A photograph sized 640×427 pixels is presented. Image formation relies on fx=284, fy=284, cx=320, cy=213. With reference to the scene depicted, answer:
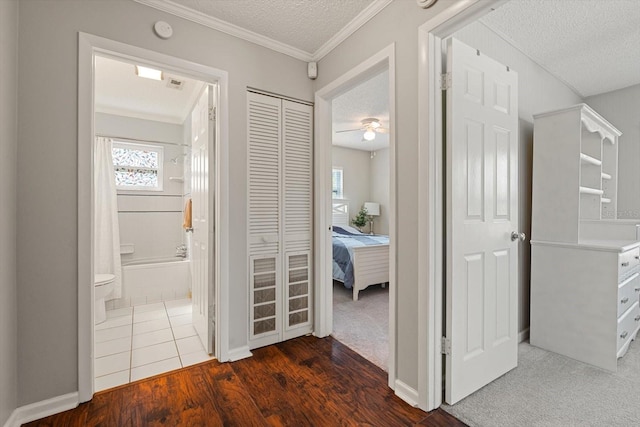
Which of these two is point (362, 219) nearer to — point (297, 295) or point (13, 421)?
point (297, 295)

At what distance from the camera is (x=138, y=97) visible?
349 centimetres

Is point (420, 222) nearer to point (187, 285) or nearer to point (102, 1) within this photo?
point (102, 1)

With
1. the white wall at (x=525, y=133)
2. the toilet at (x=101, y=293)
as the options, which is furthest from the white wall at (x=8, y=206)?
the white wall at (x=525, y=133)

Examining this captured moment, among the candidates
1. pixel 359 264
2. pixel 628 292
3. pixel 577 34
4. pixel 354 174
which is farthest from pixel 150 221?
pixel 628 292

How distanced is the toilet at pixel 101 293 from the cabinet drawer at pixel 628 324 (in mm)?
4442

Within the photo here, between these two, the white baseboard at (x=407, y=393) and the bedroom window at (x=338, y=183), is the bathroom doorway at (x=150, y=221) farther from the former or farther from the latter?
the bedroom window at (x=338, y=183)

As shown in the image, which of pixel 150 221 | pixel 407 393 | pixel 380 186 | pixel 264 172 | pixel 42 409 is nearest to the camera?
pixel 42 409

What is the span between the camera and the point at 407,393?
169 cm

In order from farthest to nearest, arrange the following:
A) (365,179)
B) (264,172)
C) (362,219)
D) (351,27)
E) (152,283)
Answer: (365,179) → (362,219) → (152,283) → (264,172) → (351,27)

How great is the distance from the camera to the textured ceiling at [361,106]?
333 cm

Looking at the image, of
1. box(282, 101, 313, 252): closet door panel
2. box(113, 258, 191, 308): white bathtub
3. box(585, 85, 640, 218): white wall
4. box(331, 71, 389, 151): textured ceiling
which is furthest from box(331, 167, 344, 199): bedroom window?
box(585, 85, 640, 218): white wall

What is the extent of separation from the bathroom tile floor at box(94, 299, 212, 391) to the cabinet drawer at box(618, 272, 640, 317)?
10.1 ft

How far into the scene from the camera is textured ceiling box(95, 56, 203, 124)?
2869 mm

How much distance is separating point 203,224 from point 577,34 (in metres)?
3.43
